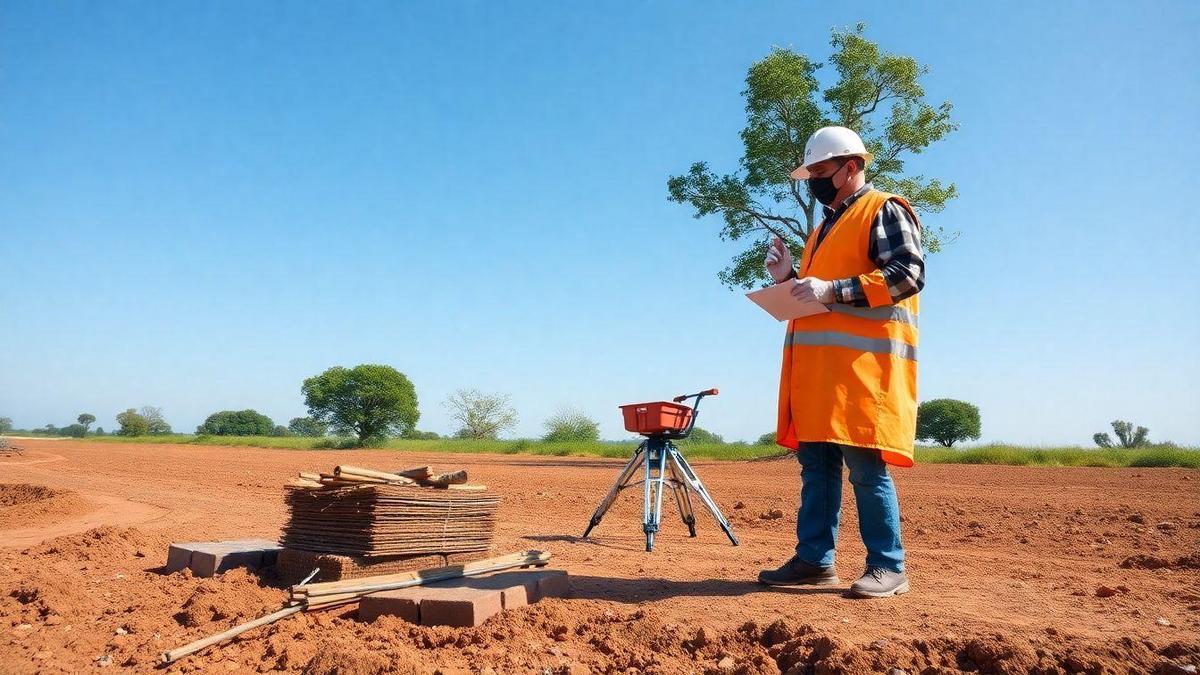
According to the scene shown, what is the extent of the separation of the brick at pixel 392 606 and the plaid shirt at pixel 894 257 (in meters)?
2.84

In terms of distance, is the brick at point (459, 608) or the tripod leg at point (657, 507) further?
the tripod leg at point (657, 507)

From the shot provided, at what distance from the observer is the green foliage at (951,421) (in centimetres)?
6169

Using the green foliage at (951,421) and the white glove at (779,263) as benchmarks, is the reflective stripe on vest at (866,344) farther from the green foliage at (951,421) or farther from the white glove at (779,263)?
the green foliage at (951,421)

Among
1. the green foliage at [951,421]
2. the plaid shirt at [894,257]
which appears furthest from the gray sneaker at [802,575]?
the green foliage at [951,421]

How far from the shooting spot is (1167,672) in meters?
3.12

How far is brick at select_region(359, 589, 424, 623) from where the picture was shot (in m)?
4.28

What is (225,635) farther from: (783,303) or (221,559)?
(783,303)

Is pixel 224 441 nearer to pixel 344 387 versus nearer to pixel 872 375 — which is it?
pixel 344 387

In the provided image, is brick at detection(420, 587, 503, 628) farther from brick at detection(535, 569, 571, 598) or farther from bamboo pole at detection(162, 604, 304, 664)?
bamboo pole at detection(162, 604, 304, 664)

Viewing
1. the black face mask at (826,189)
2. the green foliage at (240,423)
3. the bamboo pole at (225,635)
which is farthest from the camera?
the green foliage at (240,423)

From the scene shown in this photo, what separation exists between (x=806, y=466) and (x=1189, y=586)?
251cm

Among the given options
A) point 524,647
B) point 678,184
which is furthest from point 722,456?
point 524,647

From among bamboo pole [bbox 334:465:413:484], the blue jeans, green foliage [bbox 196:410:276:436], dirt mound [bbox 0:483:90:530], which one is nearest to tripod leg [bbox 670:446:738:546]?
the blue jeans

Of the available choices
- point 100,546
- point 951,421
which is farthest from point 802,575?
point 951,421
